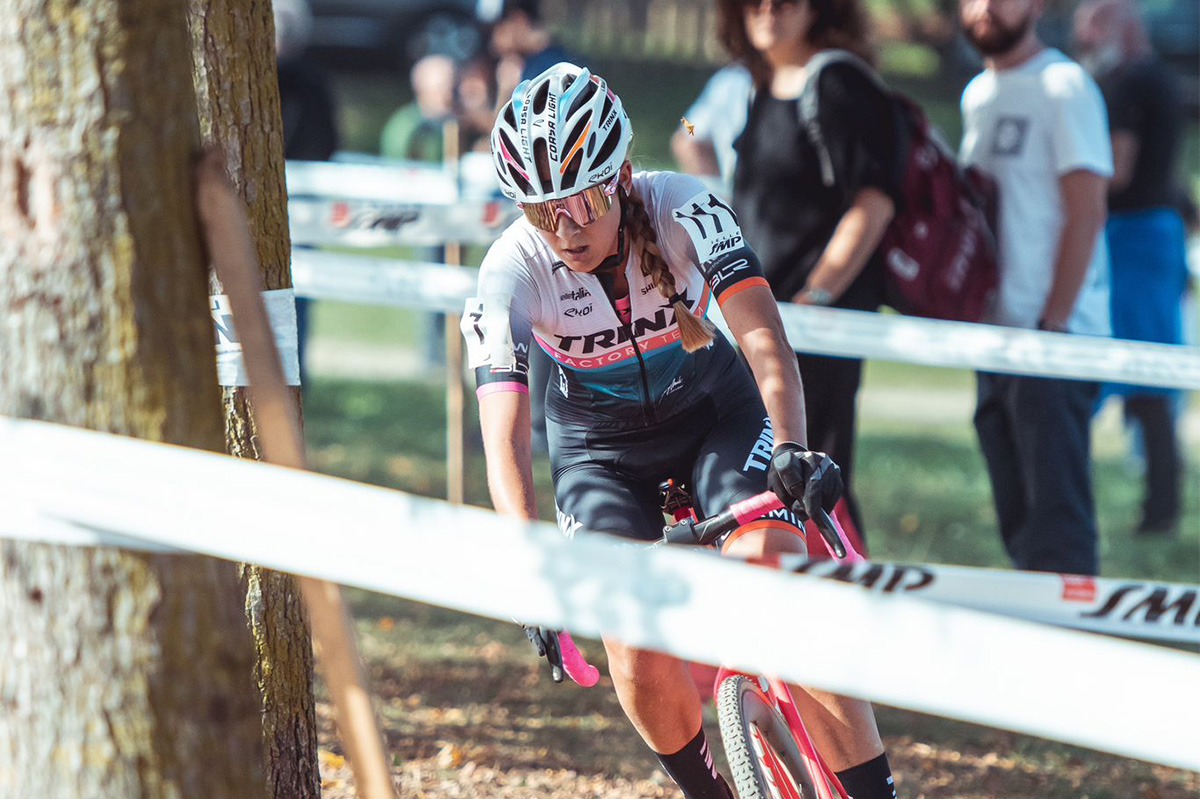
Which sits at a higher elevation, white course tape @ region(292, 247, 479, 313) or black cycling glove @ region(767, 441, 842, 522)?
black cycling glove @ region(767, 441, 842, 522)

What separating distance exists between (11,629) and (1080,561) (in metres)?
4.10

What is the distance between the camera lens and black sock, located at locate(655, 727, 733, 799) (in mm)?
3484

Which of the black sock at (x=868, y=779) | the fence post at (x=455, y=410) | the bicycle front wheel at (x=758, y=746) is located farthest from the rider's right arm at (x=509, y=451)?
the fence post at (x=455, y=410)

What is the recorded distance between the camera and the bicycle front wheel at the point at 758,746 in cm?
334

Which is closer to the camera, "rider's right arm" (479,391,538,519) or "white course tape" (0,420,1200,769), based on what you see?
"white course tape" (0,420,1200,769)

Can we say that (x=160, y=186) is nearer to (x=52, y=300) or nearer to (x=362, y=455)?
(x=52, y=300)

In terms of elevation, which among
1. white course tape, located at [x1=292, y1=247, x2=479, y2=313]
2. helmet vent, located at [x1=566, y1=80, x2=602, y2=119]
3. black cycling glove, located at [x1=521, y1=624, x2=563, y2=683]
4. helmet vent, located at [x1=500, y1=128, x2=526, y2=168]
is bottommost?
white course tape, located at [x1=292, y1=247, x2=479, y2=313]

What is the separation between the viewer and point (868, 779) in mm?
3381

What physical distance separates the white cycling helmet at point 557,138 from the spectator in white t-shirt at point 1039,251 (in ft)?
8.22

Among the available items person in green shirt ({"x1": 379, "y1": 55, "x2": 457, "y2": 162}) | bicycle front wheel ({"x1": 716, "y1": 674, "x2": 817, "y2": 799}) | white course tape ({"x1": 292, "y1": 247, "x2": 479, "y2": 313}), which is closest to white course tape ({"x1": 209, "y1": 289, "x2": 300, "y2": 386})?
bicycle front wheel ({"x1": 716, "y1": 674, "x2": 817, "y2": 799})

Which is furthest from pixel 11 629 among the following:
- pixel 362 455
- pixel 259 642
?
pixel 362 455

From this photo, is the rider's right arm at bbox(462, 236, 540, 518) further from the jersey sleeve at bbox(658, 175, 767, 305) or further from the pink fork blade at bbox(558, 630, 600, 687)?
the jersey sleeve at bbox(658, 175, 767, 305)

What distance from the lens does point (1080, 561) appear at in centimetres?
530

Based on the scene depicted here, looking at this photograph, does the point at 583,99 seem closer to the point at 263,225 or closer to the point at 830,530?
the point at 263,225
